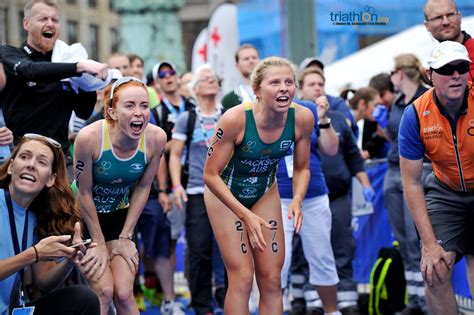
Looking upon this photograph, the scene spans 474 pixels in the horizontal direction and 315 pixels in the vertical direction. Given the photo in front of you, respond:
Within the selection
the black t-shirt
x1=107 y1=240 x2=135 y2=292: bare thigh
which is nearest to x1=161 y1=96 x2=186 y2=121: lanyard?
the black t-shirt

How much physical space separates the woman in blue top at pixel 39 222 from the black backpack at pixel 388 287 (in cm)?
364

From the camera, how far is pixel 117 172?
6266 millimetres

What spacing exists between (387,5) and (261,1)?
14.1 feet

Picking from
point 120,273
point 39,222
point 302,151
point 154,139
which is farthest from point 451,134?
point 39,222

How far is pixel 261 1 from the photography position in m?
17.0

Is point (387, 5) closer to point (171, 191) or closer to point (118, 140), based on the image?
point (171, 191)

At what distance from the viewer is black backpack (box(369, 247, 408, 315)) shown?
8469 mm

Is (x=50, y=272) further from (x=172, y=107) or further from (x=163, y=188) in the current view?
(x=172, y=107)

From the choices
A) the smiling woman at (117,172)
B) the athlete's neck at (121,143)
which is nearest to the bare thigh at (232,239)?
the smiling woman at (117,172)

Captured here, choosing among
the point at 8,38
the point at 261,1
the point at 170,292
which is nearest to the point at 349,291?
the point at 170,292

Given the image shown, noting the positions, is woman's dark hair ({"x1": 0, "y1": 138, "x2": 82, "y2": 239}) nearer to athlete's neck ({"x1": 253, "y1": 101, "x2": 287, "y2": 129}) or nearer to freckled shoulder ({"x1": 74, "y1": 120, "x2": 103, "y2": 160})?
freckled shoulder ({"x1": 74, "y1": 120, "x2": 103, "y2": 160})

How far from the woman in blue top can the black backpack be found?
364 cm

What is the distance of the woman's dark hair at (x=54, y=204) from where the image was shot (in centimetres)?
561

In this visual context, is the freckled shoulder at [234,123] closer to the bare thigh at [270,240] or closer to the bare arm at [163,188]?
the bare thigh at [270,240]
